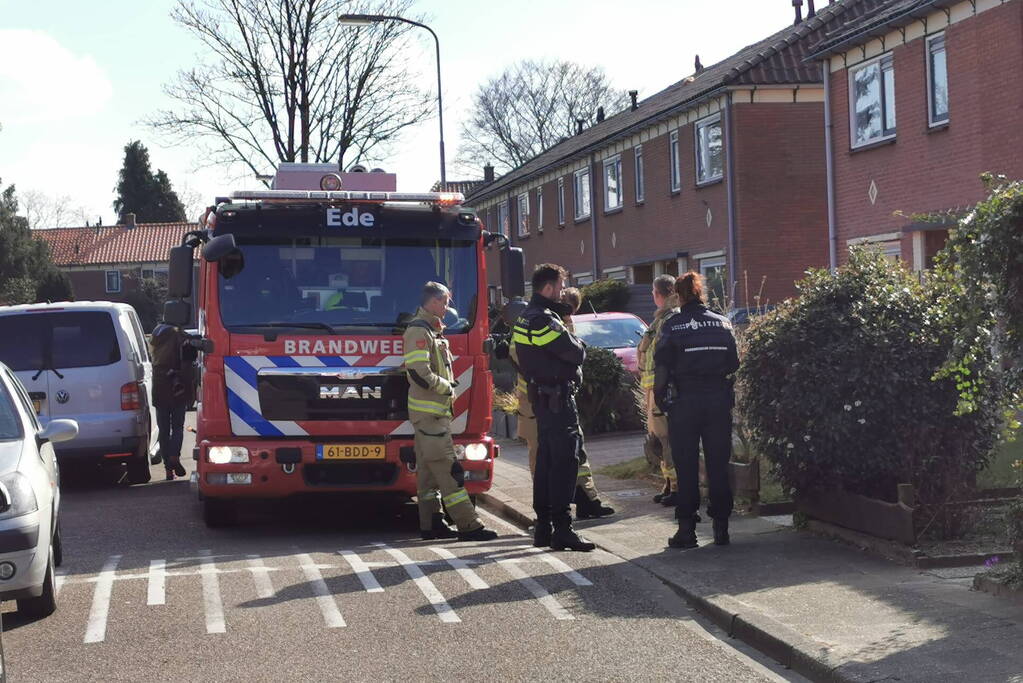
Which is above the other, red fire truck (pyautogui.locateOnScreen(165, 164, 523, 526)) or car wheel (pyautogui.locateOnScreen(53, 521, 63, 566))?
red fire truck (pyautogui.locateOnScreen(165, 164, 523, 526))

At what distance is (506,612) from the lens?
765 cm

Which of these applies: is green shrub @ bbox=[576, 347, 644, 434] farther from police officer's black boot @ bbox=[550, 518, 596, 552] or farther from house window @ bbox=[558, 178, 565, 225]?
house window @ bbox=[558, 178, 565, 225]

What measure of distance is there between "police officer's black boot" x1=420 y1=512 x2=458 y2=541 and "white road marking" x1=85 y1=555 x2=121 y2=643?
221cm

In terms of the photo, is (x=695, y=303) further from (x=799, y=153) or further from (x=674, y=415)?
(x=799, y=153)

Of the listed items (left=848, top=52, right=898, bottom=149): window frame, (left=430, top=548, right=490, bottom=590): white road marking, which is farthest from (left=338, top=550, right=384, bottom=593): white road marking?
(left=848, top=52, right=898, bottom=149): window frame

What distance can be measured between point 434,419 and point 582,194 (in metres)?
29.0

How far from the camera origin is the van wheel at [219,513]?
11195 mm

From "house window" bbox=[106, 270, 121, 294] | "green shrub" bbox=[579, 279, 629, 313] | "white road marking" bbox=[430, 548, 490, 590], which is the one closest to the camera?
"white road marking" bbox=[430, 548, 490, 590]

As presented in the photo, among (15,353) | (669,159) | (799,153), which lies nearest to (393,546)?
(15,353)

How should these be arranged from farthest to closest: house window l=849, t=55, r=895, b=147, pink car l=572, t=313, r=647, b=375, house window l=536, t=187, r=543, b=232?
1. house window l=536, t=187, r=543, b=232
2. house window l=849, t=55, r=895, b=147
3. pink car l=572, t=313, r=647, b=375

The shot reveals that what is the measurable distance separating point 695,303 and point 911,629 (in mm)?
3342

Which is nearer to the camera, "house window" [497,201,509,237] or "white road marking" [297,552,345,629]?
"white road marking" [297,552,345,629]

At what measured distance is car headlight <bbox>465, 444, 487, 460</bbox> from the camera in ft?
35.7

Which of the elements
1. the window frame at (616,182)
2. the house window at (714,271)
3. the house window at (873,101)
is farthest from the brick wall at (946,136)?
the window frame at (616,182)
